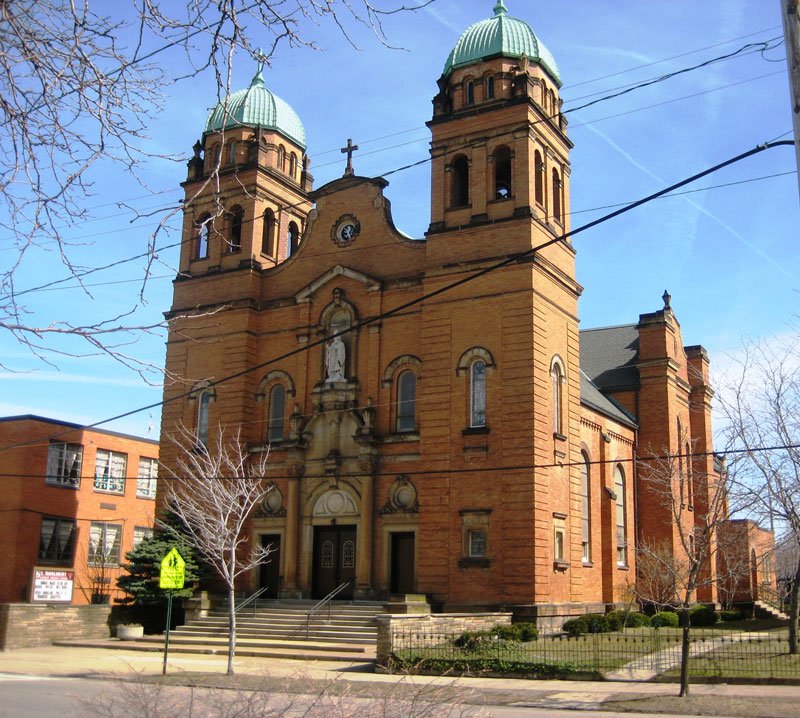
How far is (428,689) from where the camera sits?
668 centimetres

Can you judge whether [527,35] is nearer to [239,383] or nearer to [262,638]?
[239,383]

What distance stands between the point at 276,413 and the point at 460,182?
1098 cm

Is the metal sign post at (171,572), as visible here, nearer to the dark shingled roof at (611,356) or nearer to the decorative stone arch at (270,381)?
the decorative stone arch at (270,381)

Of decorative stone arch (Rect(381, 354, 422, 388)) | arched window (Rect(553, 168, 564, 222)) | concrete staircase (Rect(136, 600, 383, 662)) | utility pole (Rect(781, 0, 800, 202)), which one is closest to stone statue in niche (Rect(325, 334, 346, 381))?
decorative stone arch (Rect(381, 354, 422, 388))

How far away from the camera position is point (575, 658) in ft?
74.8

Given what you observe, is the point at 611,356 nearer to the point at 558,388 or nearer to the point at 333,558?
the point at 558,388

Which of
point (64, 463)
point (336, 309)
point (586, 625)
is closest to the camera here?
point (586, 625)

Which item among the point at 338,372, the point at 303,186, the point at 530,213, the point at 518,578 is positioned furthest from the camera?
the point at 303,186

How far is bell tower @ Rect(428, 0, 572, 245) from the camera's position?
106 feet

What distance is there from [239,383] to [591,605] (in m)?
15.1

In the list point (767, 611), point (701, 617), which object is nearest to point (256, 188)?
point (701, 617)

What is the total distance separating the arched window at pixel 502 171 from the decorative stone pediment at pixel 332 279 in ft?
17.9

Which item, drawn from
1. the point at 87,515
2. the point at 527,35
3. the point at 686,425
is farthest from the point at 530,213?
the point at 87,515

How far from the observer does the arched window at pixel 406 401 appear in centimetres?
3269
